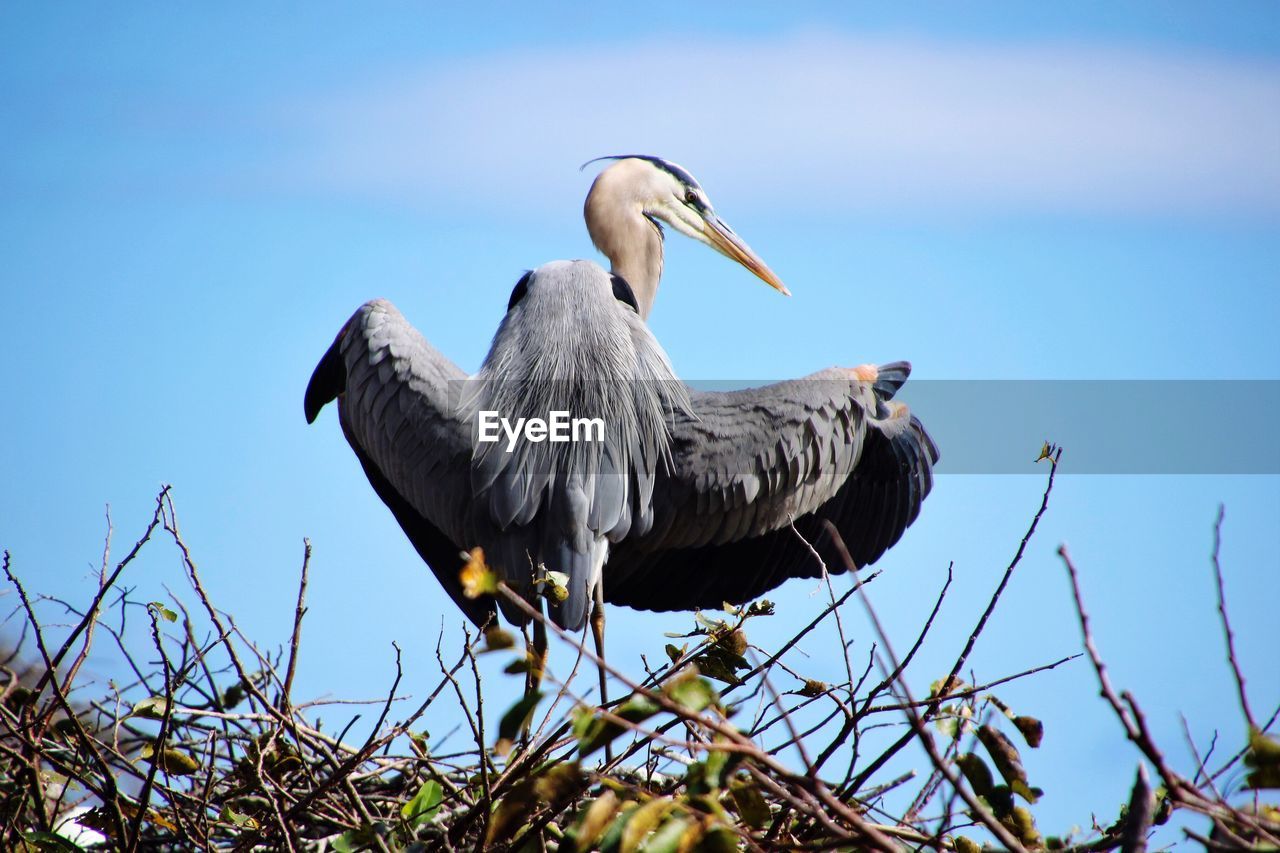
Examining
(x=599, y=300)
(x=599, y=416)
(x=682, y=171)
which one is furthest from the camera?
(x=682, y=171)

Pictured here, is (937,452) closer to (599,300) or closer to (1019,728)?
(599,300)

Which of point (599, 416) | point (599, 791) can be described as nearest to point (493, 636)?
point (599, 791)

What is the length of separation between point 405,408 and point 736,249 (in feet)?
6.59

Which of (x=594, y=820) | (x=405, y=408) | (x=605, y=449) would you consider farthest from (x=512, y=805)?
(x=405, y=408)

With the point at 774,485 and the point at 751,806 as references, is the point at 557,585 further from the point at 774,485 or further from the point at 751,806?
the point at 774,485

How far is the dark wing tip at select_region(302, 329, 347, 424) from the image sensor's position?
159 inches

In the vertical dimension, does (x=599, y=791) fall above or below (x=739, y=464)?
below

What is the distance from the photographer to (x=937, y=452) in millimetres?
4164

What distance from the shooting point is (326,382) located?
4109mm

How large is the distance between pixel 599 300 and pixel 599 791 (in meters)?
1.79

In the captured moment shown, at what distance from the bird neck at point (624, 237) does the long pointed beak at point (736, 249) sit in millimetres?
310

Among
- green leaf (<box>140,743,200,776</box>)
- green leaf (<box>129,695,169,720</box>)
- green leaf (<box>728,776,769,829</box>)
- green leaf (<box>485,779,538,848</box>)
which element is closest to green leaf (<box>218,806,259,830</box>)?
green leaf (<box>140,743,200,776</box>)

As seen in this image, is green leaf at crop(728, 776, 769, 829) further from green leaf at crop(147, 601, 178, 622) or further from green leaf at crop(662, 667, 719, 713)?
green leaf at crop(147, 601, 178, 622)

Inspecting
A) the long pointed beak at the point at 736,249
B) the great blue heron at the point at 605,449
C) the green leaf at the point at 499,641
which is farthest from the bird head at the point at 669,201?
the green leaf at the point at 499,641
